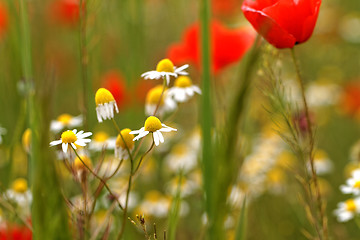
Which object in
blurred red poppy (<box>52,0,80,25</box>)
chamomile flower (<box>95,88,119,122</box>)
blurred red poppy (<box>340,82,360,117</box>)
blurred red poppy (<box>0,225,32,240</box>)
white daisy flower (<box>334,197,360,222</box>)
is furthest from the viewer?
blurred red poppy (<box>52,0,80,25</box>)

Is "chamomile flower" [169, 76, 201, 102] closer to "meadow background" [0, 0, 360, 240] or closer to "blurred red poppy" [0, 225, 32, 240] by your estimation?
"meadow background" [0, 0, 360, 240]

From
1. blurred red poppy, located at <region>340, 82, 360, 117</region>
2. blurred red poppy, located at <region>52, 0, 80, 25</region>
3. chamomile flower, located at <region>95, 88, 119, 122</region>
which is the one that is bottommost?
chamomile flower, located at <region>95, 88, 119, 122</region>

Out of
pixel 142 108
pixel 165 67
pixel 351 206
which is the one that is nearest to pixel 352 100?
pixel 142 108

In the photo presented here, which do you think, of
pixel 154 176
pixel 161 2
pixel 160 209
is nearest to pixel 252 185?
pixel 160 209

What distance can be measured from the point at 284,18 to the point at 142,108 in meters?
0.95

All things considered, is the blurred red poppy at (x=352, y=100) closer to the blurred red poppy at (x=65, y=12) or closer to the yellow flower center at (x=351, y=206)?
the yellow flower center at (x=351, y=206)

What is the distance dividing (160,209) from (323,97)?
0.72 meters

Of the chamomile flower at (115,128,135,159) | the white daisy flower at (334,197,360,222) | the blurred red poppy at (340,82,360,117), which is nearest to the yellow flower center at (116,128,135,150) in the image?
the chamomile flower at (115,128,135,159)

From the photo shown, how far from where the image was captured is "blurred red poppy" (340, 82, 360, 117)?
138cm

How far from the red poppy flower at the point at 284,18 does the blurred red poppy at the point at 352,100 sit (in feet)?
2.82

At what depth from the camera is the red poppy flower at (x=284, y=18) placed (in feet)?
1.72

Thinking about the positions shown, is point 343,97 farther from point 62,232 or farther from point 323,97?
point 62,232

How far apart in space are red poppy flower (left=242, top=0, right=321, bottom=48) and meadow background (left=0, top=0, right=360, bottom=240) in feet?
0.07

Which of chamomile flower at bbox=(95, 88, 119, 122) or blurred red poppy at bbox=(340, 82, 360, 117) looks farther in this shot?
blurred red poppy at bbox=(340, 82, 360, 117)
